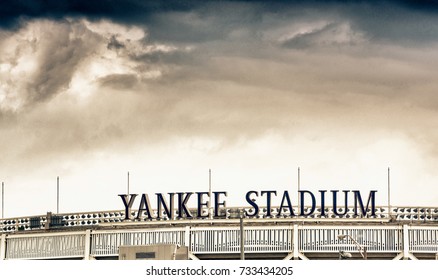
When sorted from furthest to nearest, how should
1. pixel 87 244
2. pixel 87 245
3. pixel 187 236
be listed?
pixel 87 244 < pixel 87 245 < pixel 187 236

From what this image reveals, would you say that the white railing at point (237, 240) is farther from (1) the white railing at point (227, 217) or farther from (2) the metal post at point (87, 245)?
(2) the metal post at point (87, 245)

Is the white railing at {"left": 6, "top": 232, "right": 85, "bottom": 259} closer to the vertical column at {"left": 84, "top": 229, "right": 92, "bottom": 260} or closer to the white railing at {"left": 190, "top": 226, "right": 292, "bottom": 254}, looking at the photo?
the vertical column at {"left": 84, "top": 229, "right": 92, "bottom": 260}

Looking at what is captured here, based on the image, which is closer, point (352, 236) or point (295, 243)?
point (295, 243)

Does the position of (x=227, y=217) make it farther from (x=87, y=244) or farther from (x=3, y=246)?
(x=3, y=246)

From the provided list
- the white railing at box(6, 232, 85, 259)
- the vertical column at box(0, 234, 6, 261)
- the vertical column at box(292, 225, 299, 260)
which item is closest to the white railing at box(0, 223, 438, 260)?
the vertical column at box(292, 225, 299, 260)

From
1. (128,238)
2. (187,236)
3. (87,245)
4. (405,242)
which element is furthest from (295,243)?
(87,245)

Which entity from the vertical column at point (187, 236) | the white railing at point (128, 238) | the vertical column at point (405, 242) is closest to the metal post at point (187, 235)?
the vertical column at point (187, 236)

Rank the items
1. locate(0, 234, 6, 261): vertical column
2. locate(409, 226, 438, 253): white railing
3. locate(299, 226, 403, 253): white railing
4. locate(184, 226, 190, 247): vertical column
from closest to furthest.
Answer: locate(299, 226, 403, 253): white railing
locate(409, 226, 438, 253): white railing
locate(184, 226, 190, 247): vertical column
locate(0, 234, 6, 261): vertical column

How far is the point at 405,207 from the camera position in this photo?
124375 millimetres

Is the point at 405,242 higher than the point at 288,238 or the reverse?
the reverse

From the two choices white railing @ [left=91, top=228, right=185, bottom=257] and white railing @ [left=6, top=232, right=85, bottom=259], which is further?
white railing @ [left=6, top=232, right=85, bottom=259]

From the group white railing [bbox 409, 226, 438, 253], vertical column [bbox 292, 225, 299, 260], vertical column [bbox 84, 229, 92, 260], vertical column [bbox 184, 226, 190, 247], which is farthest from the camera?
vertical column [bbox 84, 229, 92, 260]
